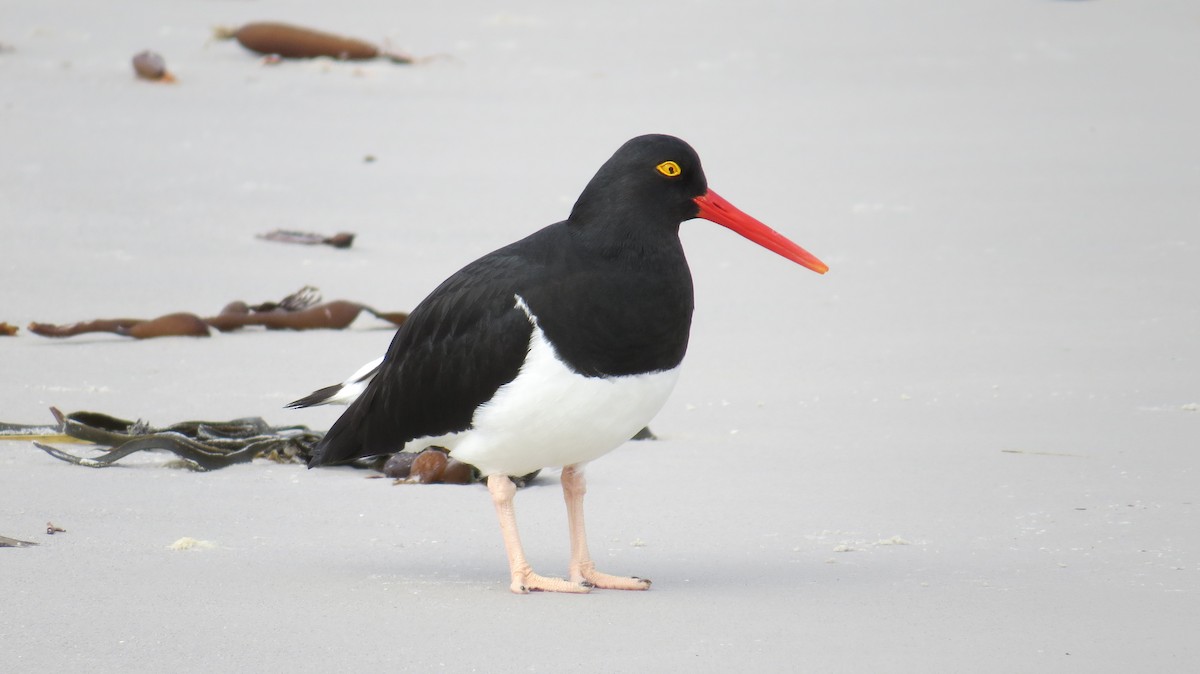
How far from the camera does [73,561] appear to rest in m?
4.31

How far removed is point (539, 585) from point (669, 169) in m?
1.30

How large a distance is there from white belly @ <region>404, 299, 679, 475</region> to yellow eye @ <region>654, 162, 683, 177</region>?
60cm

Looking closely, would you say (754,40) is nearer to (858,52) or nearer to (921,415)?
(858,52)

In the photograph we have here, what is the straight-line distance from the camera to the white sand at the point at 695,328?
3973 mm

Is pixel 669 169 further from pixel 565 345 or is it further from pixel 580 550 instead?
pixel 580 550

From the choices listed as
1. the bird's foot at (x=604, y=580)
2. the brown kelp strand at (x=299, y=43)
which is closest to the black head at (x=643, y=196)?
the bird's foot at (x=604, y=580)

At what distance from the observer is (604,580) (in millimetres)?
4398

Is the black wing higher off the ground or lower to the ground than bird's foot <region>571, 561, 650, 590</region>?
higher

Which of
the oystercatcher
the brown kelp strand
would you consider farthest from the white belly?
the brown kelp strand

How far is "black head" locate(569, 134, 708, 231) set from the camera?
4.48 meters

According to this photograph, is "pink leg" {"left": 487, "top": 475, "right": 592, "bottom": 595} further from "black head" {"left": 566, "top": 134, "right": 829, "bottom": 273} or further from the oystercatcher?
"black head" {"left": 566, "top": 134, "right": 829, "bottom": 273}

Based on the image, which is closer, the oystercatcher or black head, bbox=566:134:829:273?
the oystercatcher

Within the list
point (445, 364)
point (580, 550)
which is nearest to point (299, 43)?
point (445, 364)

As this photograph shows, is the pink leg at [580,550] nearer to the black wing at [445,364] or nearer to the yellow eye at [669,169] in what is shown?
the black wing at [445,364]
